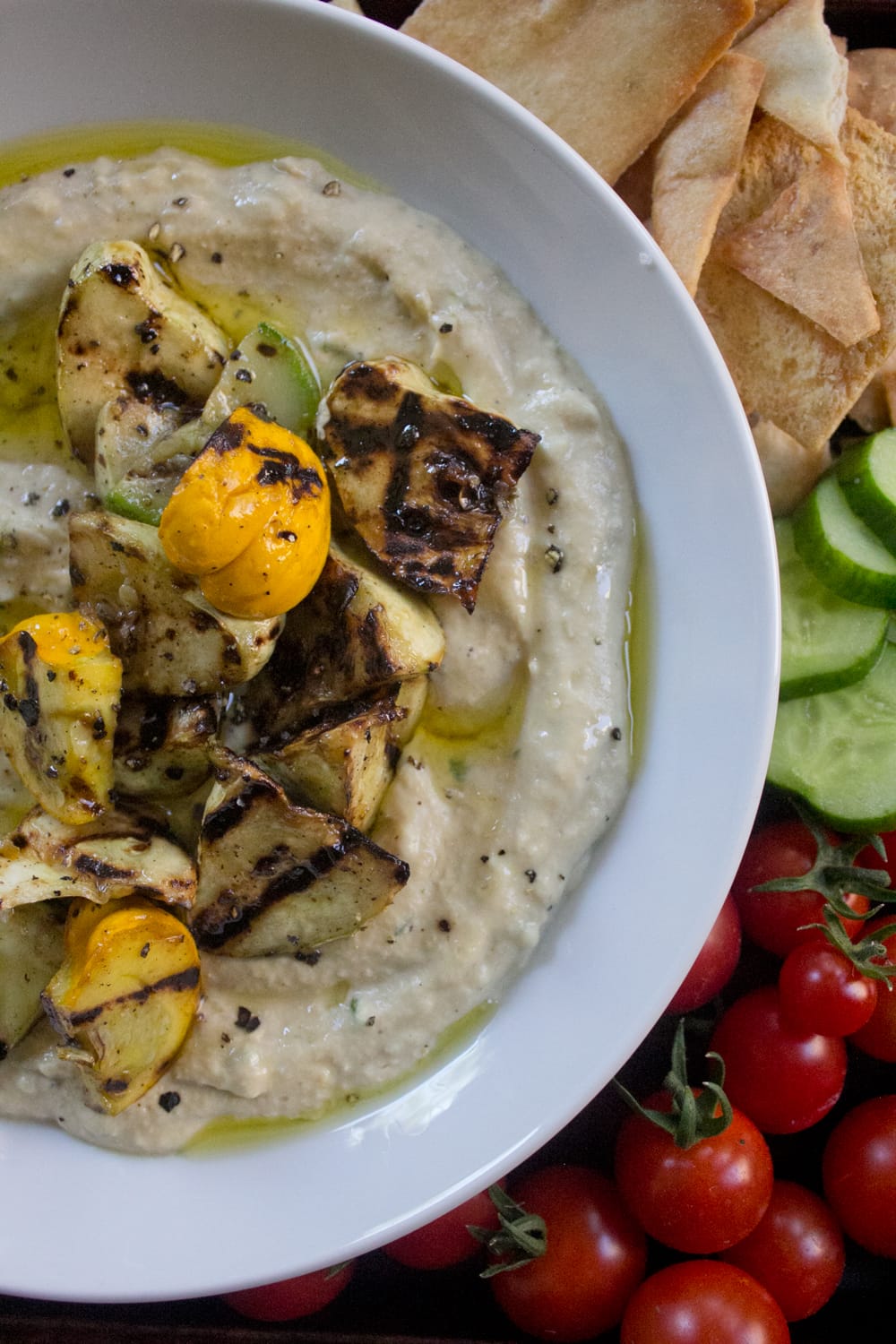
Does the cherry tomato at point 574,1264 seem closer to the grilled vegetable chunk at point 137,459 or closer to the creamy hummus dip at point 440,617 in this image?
the creamy hummus dip at point 440,617

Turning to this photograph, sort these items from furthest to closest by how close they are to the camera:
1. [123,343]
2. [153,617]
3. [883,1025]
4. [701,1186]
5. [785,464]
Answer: [785,464] → [883,1025] → [701,1186] → [123,343] → [153,617]

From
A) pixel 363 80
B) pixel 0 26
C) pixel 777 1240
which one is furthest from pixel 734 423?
pixel 777 1240

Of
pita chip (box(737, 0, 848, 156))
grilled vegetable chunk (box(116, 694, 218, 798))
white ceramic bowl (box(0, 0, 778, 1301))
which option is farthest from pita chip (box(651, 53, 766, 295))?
grilled vegetable chunk (box(116, 694, 218, 798))

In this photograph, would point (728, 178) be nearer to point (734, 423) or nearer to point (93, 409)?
point (734, 423)

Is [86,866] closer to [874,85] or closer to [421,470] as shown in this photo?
[421,470]

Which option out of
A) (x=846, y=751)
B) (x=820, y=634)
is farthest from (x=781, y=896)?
(x=820, y=634)

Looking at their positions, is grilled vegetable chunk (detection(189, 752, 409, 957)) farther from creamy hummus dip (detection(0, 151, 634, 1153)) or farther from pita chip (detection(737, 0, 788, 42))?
pita chip (detection(737, 0, 788, 42))
